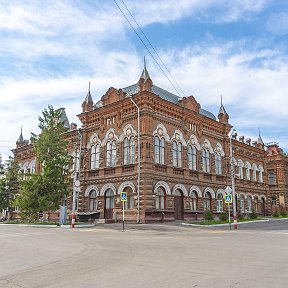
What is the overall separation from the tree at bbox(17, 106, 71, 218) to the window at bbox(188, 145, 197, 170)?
40.9ft

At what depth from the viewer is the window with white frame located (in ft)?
120

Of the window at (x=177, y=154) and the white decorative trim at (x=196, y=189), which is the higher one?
the window at (x=177, y=154)

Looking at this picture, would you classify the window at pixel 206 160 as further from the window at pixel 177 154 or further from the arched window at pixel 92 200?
the arched window at pixel 92 200

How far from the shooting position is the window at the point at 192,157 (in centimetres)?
3659

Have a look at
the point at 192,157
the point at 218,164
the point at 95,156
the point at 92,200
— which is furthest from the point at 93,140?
the point at 218,164

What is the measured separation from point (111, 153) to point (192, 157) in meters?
8.56

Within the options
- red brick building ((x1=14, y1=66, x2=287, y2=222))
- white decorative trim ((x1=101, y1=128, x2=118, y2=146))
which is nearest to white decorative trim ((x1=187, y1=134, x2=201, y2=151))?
red brick building ((x1=14, y1=66, x2=287, y2=222))

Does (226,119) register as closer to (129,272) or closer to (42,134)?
(42,134)

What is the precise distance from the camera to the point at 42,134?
37.1 meters

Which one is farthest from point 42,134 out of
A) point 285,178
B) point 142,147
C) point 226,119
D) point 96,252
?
point 285,178

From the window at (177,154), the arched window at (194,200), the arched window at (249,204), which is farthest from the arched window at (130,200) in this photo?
the arched window at (249,204)

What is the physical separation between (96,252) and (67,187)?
24.8 metres

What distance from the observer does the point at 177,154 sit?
35.2m

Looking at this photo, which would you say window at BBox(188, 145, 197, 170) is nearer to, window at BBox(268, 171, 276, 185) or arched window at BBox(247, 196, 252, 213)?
arched window at BBox(247, 196, 252, 213)
